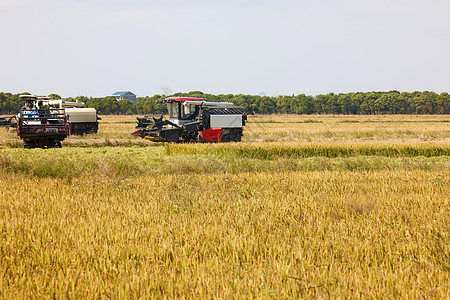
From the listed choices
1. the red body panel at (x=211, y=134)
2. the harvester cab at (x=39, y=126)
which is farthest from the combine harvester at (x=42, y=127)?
the red body panel at (x=211, y=134)

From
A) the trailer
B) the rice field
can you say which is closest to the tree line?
the trailer

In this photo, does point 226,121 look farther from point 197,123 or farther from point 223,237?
point 223,237

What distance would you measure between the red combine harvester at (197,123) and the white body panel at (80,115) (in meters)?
4.92

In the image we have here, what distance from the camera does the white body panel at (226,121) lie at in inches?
917

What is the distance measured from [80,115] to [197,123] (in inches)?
350

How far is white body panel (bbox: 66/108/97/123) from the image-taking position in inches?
1065

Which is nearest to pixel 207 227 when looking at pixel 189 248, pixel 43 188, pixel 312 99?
pixel 189 248

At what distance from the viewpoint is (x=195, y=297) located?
11.3 ft

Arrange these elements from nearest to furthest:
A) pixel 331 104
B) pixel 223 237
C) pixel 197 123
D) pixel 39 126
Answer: pixel 223 237 → pixel 39 126 → pixel 197 123 → pixel 331 104

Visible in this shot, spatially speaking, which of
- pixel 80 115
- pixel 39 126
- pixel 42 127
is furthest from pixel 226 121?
pixel 80 115

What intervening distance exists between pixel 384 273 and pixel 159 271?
2.15m

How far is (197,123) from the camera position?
2317 cm

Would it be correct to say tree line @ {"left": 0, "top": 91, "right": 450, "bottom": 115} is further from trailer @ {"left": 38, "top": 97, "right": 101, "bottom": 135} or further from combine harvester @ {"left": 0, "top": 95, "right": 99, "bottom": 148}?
combine harvester @ {"left": 0, "top": 95, "right": 99, "bottom": 148}

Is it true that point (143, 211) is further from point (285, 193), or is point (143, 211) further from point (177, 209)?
point (285, 193)
